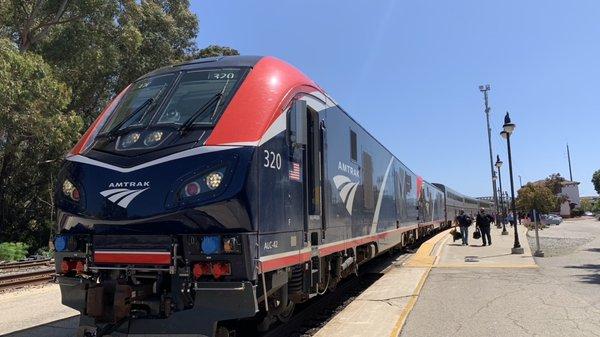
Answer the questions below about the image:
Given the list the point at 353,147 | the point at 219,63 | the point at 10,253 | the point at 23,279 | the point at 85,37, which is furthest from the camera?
the point at 85,37

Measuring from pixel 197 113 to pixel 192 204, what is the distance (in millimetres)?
1019

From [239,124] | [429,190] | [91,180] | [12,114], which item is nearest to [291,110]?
[239,124]

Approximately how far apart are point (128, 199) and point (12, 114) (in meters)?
15.0

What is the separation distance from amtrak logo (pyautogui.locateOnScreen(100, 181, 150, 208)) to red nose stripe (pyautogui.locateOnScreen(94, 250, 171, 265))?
1.45 feet

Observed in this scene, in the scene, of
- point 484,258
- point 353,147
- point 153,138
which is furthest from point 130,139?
point 484,258

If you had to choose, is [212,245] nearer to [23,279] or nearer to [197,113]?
[197,113]

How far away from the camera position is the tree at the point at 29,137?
15.7 metres

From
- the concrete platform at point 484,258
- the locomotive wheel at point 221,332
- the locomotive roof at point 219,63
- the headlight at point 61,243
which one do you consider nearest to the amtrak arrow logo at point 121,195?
the headlight at point 61,243

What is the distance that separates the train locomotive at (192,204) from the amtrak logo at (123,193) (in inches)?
0.4

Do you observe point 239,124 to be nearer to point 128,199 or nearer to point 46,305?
point 128,199

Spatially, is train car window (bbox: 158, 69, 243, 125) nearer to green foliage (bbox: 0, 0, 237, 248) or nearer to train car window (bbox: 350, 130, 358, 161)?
train car window (bbox: 350, 130, 358, 161)

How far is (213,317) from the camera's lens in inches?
176

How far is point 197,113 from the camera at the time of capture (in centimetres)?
504

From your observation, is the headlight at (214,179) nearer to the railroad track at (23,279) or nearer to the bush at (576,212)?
the railroad track at (23,279)
